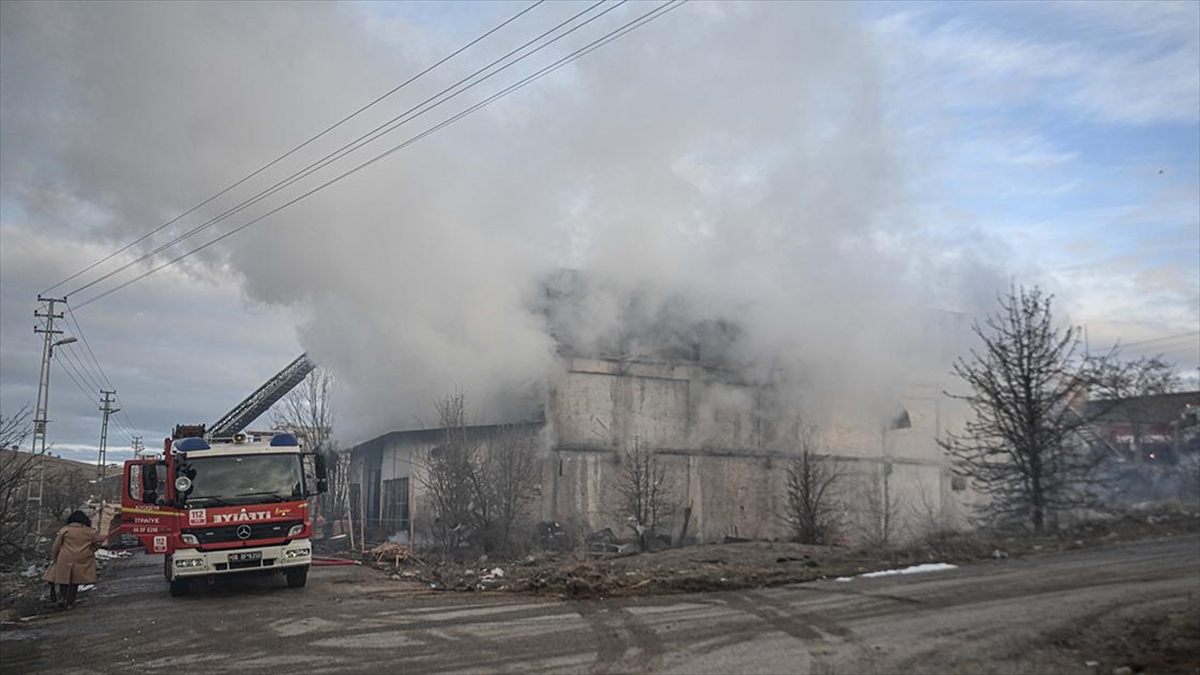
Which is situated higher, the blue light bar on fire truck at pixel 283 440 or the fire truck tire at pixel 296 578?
the blue light bar on fire truck at pixel 283 440

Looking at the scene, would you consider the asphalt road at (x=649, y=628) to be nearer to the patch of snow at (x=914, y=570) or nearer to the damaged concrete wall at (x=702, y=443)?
the patch of snow at (x=914, y=570)

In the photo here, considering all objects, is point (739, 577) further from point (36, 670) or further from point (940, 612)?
point (36, 670)

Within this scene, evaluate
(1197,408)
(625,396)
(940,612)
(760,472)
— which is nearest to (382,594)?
(940,612)

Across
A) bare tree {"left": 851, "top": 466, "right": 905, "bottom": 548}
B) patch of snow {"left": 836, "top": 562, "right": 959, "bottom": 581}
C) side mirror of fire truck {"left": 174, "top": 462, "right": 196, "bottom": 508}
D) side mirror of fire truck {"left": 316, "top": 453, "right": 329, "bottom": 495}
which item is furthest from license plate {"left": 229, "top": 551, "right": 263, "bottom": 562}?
bare tree {"left": 851, "top": 466, "right": 905, "bottom": 548}

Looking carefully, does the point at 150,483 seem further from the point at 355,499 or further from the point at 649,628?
A: the point at 355,499

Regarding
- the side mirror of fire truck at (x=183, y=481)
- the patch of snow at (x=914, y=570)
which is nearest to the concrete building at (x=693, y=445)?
the side mirror of fire truck at (x=183, y=481)

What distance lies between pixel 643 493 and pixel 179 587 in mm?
16643

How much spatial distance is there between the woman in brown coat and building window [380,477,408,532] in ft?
61.2

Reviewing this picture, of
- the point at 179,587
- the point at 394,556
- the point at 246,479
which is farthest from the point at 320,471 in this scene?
the point at 394,556

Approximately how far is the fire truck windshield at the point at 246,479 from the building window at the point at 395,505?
715 inches

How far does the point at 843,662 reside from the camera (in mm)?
7227

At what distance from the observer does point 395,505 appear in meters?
33.7

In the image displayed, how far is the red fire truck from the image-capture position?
13.1 metres

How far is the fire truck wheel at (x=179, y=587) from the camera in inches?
528
